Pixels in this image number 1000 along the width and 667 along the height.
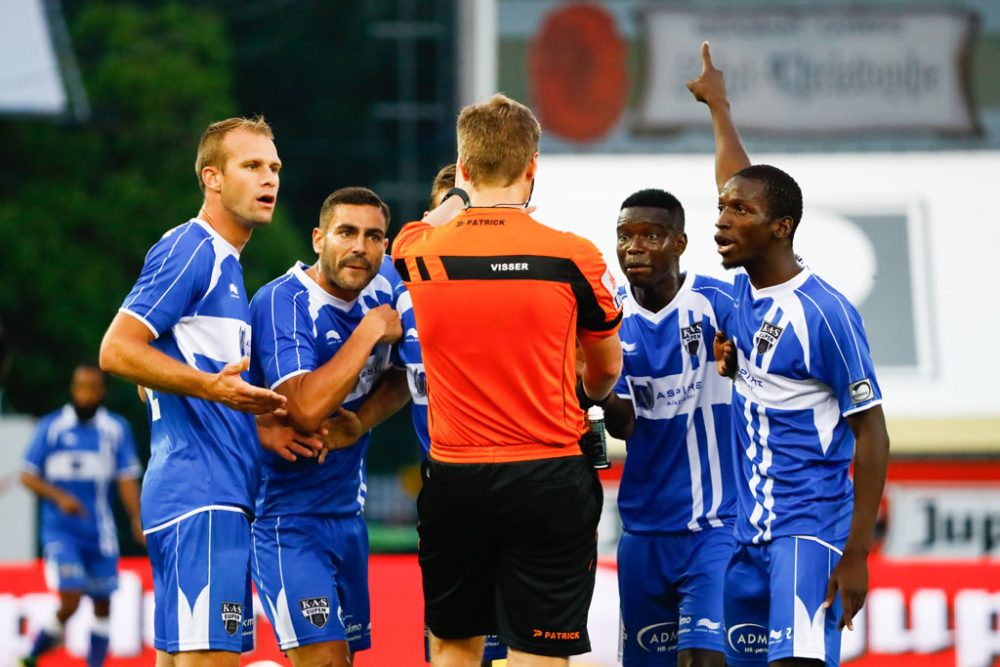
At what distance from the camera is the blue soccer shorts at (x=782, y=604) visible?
19.4 feet

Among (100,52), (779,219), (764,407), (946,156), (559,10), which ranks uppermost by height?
(100,52)

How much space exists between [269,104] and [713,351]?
3589 centimetres

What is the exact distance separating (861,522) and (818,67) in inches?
661

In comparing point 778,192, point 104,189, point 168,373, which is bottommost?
point 168,373

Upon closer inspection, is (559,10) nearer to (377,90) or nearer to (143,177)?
(143,177)

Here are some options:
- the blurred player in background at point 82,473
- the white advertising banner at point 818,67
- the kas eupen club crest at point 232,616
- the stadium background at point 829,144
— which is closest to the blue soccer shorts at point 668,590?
the kas eupen club crest at point 232,616

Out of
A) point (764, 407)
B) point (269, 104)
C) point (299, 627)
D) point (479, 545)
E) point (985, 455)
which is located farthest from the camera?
point (269, 104)

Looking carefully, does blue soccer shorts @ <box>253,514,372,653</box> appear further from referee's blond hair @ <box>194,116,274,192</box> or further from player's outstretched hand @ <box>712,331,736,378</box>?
player's outstretched hand @ <box>712,331,736,378</box>

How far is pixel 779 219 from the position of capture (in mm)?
6199

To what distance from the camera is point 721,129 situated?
7.14m

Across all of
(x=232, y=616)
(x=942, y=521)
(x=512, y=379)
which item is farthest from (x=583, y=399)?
(x=942, y=521)

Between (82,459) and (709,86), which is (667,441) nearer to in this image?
(709,86)

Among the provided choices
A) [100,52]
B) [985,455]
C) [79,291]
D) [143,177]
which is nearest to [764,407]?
[985,455]

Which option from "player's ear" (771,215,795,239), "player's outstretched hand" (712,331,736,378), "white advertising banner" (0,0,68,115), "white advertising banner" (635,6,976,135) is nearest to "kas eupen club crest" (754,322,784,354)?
"player's outstretched hand" (712,331,736,378)
